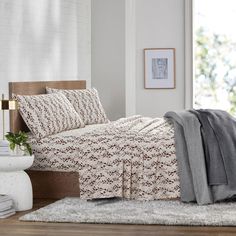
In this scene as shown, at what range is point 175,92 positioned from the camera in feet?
29.3

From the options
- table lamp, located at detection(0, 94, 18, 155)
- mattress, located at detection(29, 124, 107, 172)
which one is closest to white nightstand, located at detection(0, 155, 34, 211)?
table lamp, located at detection(0, 94, 18, 155)

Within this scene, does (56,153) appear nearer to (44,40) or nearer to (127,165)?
(127,165)

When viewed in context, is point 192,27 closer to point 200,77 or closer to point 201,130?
point 200,77

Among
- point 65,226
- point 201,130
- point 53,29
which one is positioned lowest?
point 65,226

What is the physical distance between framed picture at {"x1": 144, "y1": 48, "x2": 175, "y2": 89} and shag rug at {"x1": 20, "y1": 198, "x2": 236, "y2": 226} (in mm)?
3592

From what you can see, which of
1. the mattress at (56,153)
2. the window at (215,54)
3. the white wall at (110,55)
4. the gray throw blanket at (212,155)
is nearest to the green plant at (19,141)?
the mattress at (56,153)

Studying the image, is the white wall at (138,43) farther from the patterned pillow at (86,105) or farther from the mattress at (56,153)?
the mattress at (56,153)

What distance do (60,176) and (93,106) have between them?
1.59 m

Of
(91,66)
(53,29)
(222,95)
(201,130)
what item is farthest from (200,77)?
(201,130)

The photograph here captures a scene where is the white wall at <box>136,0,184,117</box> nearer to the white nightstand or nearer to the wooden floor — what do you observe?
the white nightstand

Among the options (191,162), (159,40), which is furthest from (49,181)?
(159,40)

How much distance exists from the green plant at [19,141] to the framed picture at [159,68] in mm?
3677

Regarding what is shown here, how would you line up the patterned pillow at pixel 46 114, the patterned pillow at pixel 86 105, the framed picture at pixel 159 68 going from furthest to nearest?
the framed picture at pixel 159 68, the patterned pillow at pixel 86 105, the patterned pillow at pixel 46 114

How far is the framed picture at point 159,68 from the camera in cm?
891
